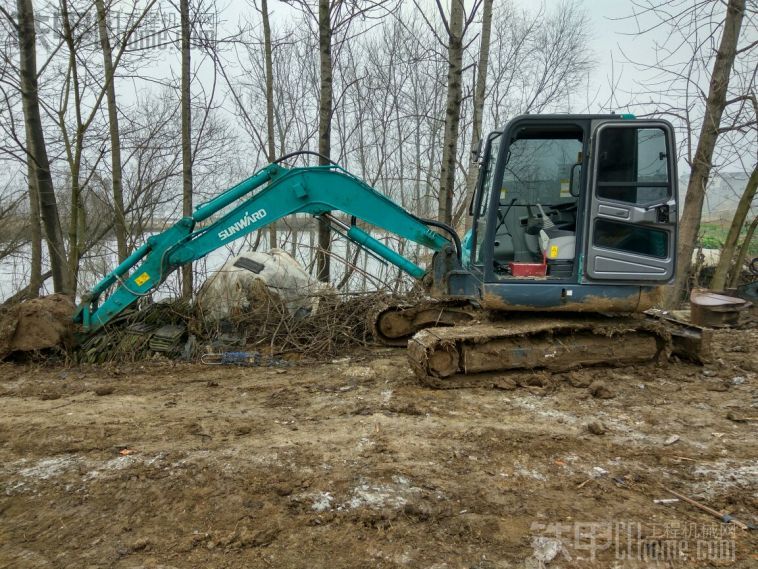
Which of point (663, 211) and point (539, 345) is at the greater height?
point (663, 211)

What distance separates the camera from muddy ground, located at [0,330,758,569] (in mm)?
2594

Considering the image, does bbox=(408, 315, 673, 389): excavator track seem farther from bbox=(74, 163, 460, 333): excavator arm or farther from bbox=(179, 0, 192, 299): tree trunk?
bbox=(179, 0, 192, 299): tree trunk

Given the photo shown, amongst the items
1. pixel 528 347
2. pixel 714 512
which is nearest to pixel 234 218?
pixel 528 347

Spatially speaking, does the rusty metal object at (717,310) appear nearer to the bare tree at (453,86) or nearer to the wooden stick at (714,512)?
the bare tree at (453,86)

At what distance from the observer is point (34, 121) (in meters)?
7.41

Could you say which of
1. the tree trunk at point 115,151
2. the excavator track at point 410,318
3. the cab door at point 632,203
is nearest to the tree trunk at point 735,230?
the cab door at point 632,203

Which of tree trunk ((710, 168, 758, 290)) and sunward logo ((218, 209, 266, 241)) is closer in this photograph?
sunward logo ((218, 209, 266, 241))

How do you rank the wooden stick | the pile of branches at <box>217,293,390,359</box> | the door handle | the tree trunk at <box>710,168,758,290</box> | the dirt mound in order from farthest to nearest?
the tree trunk at <box>710,168,758,290</box> → the pile of branches at <box>217,293,390,359</box> → the dirt mound → the door handle → the wooden stick

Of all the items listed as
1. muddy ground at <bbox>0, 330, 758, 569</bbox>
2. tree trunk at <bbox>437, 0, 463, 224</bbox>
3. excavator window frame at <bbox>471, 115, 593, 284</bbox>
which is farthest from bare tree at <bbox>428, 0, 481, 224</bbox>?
muddy ground at <bbox>0, 330, 758, 569</bbox>

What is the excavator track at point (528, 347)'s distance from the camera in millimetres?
5011

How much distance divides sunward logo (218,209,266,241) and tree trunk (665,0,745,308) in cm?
670

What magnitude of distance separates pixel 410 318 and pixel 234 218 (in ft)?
7.82

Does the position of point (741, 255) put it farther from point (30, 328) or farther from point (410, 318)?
point (30, 328)

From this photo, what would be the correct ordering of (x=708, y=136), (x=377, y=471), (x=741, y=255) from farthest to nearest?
(x=741, y=255)
(x=708, y=136)
(x=377, y=471)
